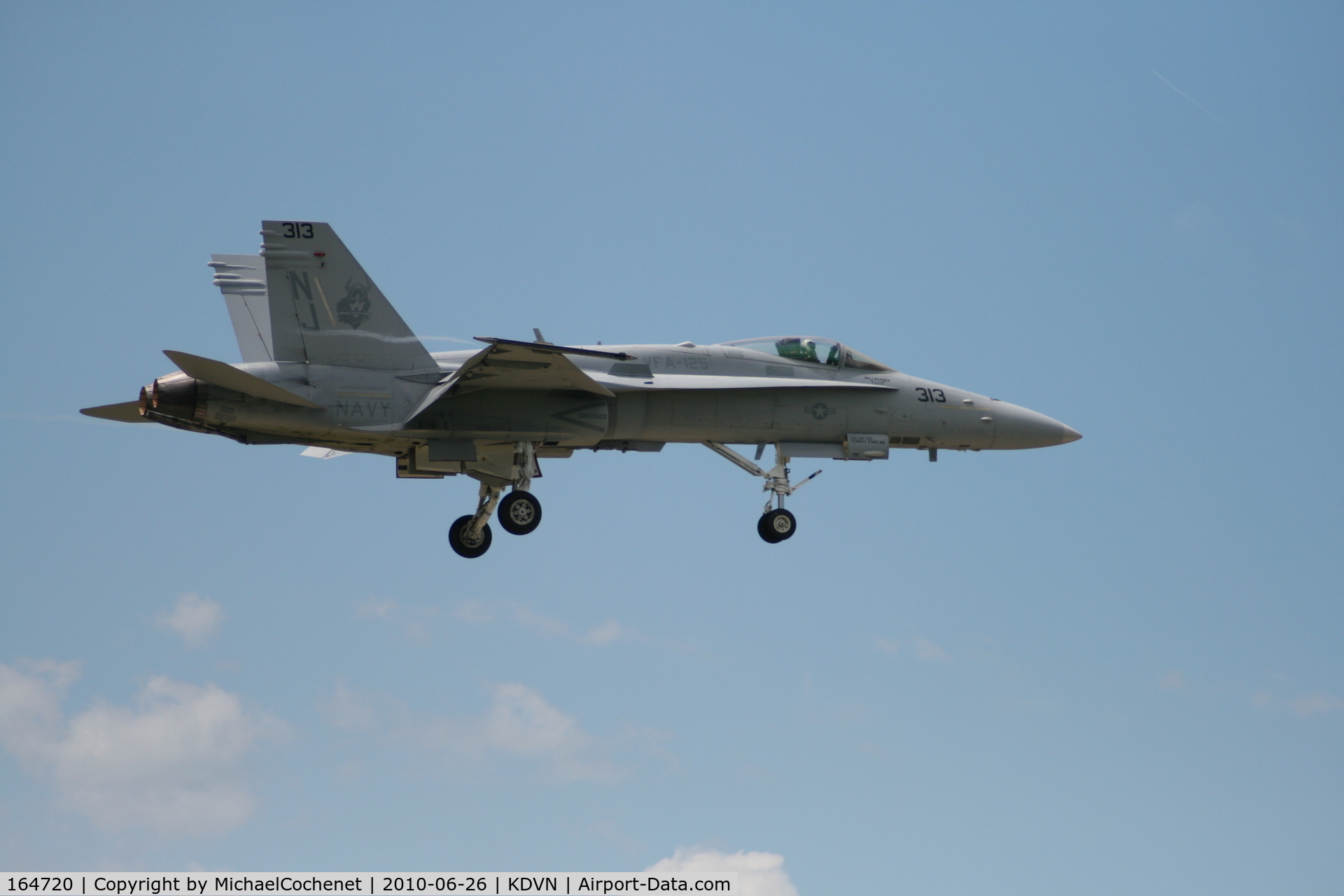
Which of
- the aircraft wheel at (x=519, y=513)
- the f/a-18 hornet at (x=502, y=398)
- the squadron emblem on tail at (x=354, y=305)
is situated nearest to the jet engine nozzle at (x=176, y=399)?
the f/a-18 hornet at (x=502, y=398)

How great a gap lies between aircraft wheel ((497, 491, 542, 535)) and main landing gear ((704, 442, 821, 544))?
3045 millimetres

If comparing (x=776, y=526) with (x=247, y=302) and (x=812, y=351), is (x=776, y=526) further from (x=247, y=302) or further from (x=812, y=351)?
(x=247, y=302)

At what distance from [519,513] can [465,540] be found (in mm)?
2212

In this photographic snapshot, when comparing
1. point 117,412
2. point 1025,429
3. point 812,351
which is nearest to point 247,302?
point 117,412

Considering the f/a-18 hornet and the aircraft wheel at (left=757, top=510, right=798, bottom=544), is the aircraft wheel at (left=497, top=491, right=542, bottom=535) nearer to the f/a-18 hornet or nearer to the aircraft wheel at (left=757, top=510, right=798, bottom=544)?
the f/a-18 hornet

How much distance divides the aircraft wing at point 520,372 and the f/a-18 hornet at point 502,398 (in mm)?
40

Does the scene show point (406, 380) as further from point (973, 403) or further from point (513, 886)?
point (973, 403)

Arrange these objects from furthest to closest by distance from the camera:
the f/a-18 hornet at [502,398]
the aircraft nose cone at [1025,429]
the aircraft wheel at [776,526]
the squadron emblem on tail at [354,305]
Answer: the aircraft nose cone at [1025,429], the aircraft wheel at [776,526], the squadron emblem on tail at [354,305], the f/a-18 hornet at [502,398]

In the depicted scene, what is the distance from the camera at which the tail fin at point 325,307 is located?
73.6 feet

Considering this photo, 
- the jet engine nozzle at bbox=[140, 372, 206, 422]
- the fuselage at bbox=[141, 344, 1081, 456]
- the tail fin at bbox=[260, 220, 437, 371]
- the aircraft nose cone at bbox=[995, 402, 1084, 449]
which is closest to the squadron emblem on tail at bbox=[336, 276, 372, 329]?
the tail fin at bbox=[260, 220, 437, 371]

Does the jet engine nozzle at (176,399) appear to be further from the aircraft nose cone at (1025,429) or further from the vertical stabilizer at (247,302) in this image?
the aircraft nose cone at (1025,429)

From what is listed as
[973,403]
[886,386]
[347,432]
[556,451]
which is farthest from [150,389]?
[973,403]

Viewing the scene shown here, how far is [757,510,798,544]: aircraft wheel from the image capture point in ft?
82.1

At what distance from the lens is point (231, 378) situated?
2111cm
